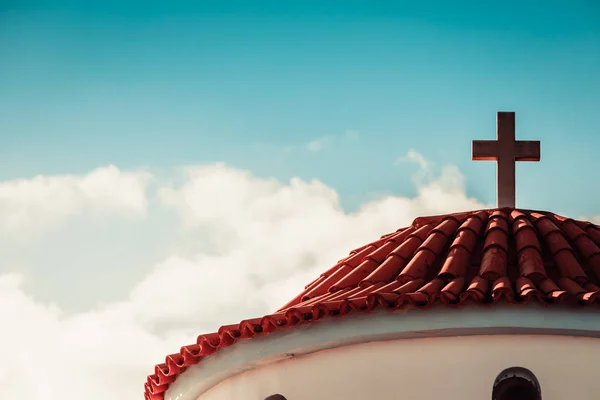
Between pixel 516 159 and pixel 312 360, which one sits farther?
pixel 516 159

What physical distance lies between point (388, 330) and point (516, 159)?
11.7 ft

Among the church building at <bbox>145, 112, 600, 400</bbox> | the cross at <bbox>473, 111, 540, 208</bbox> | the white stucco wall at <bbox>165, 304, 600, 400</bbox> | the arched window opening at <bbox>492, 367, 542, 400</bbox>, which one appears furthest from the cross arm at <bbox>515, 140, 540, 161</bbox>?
the arched window opening at <bbox>492, 367, 542, 400</bbox>

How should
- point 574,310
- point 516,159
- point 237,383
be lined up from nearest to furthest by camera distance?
point 574,310
point 237,383
point 516,159

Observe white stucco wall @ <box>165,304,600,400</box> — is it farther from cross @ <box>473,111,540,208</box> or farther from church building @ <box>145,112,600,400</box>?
cross @ <box>473,111,540,208</box>

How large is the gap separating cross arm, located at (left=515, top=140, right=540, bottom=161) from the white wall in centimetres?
331

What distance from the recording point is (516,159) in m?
11.7

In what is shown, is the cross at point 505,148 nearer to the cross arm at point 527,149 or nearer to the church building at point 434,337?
the cross arm at point 527,149

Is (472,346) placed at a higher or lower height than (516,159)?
lower

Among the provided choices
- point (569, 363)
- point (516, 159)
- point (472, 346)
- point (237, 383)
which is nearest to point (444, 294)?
point (472, 346)

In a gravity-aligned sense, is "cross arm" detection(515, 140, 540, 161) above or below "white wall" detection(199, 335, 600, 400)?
above

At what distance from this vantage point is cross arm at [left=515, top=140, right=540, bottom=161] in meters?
11.7

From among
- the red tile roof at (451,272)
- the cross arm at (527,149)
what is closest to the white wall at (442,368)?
the red tile roof at (451,272)

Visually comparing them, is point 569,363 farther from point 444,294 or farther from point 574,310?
point 444,294

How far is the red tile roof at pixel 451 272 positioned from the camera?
8750 mm
